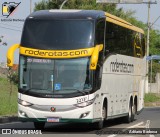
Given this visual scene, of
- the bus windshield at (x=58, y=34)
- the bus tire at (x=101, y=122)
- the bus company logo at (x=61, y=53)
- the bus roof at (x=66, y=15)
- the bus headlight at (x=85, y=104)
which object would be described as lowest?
the bus tire at (x=101, y=122)

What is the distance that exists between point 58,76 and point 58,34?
1355 millimetres

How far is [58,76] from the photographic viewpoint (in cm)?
1947

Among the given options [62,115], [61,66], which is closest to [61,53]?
[61,66]

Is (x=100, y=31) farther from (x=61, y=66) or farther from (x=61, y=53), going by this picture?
(x=61, y=66)

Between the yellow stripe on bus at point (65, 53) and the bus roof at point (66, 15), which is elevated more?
the bus roof at point (66, 15)

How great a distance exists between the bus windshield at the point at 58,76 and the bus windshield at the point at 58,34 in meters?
0.48

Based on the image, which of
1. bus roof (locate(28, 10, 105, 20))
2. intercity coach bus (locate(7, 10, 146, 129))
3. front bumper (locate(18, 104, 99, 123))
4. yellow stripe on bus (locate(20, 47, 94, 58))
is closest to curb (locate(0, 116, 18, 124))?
intercity coach bus (locate(7, 10, 146, 129))

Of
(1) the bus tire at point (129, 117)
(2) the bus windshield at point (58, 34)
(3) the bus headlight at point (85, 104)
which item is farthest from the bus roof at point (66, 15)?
(1) the bus tire at point (129, 117)

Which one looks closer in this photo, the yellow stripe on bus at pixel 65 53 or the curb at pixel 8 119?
the yellow stripe on bus at pixel 65 53

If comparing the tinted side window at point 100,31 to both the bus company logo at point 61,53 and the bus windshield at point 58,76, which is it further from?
the bus windshield at point 58,76

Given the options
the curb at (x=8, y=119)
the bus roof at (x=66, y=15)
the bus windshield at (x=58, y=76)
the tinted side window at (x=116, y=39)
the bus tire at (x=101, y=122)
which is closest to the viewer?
the bus windshield at (x=58, y=76)

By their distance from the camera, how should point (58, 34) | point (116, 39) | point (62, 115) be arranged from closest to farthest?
point (62, 115) → point (58, 34) → point (116, 39)

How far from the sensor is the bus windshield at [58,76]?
1939 cm

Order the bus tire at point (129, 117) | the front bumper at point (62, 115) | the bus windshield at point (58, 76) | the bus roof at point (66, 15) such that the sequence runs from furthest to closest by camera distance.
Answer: the bus tire at point (129, 117)
the bus roof at point (66, 15)
the bus windshield at point (58, 76)
the front bumper at point (62, 115)
